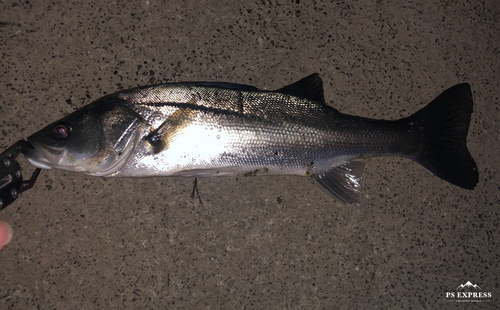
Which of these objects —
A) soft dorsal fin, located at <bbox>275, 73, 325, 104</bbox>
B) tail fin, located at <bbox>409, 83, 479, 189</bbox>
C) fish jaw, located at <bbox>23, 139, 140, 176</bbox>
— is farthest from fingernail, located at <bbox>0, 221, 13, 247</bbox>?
tail fin, located at <bbox>409, 83, 479, 189</bbox>

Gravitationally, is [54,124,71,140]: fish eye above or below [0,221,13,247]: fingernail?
above

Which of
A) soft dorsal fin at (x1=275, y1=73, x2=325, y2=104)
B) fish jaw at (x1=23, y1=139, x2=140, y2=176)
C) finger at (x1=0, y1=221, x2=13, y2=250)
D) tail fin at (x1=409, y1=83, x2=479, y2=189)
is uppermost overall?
soft dorsal fin at (x1=275, y1=73, x2=325, y2=104)

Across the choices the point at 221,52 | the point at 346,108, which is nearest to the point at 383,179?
the point at 346,108

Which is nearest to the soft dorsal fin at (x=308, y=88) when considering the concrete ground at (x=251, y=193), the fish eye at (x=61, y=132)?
the concrete ground at (x=251, y=193)

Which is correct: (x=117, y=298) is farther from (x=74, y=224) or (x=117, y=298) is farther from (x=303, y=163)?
(x=303, y=163)

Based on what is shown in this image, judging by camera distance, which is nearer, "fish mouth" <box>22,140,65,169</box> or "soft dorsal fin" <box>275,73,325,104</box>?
"fish mouth" <box>22,140,65,169</box>

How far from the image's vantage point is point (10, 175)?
1976 mm

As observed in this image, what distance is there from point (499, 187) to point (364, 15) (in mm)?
1999

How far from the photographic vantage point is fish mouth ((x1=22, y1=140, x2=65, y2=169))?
186cm

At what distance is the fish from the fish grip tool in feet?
0.52

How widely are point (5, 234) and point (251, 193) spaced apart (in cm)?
191

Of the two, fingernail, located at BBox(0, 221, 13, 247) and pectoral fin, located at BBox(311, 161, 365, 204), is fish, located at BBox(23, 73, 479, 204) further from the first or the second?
fingernail, located at BBox(0, 221, 13, 247)

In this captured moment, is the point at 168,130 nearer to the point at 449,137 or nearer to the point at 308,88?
the point at 308,88

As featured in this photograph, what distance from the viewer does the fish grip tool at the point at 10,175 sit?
1.91m
